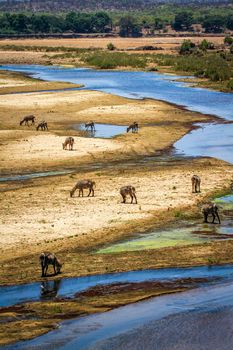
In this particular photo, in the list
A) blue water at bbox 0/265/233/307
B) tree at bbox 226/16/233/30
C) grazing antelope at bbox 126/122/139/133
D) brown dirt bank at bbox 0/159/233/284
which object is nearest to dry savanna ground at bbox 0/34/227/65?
tree at bbox 226/16/233/30

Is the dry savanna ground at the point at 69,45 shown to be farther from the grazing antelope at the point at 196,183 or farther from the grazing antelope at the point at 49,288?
the grazing antelope at the point at 49,288

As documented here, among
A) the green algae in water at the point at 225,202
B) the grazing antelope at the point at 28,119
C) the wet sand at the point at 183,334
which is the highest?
the grazing antelope at the point at 28,119

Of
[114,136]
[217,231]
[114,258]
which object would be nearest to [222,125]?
[114,136]

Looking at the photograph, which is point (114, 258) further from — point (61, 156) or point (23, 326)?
point (61, 156)

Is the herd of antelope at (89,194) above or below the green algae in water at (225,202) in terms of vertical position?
above

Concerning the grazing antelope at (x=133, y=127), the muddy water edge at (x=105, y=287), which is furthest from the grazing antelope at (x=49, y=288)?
the grazing antelope at (x=133, y=127)
